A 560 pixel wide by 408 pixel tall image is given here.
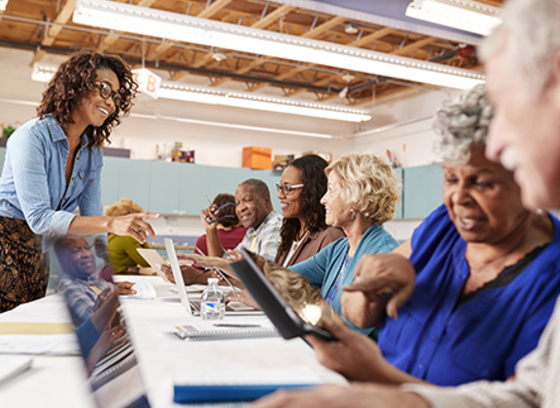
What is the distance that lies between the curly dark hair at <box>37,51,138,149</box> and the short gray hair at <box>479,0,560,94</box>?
1991mm

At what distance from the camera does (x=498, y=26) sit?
0.71 m

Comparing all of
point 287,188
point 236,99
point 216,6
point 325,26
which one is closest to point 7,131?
point 236,99

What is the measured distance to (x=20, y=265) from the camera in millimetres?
2002

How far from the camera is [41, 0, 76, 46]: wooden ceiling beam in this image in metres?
5.50

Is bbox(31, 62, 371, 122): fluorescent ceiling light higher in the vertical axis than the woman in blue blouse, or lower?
higher

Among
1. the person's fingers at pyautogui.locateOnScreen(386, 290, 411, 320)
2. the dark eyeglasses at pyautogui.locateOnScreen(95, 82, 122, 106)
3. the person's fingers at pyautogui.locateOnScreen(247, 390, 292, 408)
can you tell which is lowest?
the person's fingers at pyautogui.locateOnScreen(247, 390, 292, 408)

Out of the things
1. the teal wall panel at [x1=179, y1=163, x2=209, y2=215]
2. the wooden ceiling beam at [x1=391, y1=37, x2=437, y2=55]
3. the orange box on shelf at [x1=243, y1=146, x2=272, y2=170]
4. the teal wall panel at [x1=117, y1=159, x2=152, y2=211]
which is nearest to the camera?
the wooden ceiling beam at [x1=391, y1=37, x2=437, y2=55]

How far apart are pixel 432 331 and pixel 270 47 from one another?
3888 millimetres

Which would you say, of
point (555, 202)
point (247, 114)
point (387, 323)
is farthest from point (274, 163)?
point (555, 202)

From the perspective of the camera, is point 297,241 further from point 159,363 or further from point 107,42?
point 107,42

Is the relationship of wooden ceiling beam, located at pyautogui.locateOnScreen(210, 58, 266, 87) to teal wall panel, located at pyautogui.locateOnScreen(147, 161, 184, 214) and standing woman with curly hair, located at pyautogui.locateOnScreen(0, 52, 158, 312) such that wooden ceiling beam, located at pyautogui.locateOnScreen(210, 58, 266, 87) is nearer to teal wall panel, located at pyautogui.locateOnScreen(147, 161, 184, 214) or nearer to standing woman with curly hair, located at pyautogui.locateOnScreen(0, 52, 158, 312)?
teal wall panel, located at pyautogui.locateOnScreen(147, 161, 184, 214)

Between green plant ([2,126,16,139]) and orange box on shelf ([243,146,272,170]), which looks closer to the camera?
green plant ([2,126,16,139])

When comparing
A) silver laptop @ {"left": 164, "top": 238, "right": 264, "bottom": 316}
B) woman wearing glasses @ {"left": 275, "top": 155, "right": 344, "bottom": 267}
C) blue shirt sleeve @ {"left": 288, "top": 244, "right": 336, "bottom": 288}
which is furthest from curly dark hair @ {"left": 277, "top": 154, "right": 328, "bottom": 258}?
silver laptop @ {"left": 164, "top": 238, "right": 264, "bottom": 316}

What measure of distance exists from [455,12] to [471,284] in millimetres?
3368
